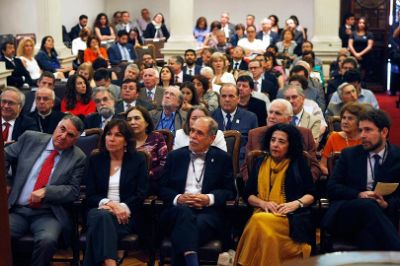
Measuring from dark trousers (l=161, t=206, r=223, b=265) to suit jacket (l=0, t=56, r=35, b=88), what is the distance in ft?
20.5

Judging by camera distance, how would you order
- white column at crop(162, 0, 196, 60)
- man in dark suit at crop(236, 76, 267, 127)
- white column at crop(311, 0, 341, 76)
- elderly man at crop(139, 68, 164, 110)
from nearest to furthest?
man in dark suit at crop(236, 76, 267, 127), elderly man at crop(139, 68, 164, 110), white column at crop(311, 0, 341, 76), white column at crop(162, 0, 196, 60)

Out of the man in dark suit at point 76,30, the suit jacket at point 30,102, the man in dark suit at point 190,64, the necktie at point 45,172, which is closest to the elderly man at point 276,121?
the necktie at point 45,172

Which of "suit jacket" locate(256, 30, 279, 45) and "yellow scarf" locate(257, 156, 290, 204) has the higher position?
"suit jacket" locate(256, 30, 279, 45)

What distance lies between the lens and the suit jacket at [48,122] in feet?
21.5

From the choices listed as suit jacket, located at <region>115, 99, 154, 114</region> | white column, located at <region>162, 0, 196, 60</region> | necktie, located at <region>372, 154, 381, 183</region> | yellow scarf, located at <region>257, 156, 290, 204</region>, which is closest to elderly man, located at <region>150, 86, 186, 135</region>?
suit jacket, located at <region>115, 99, 154, 114</region>

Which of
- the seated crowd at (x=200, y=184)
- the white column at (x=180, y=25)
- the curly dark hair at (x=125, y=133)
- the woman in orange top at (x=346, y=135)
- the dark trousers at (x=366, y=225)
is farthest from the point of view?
the white column at (x=180, y=25)

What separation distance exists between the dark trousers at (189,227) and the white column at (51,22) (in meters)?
9.37

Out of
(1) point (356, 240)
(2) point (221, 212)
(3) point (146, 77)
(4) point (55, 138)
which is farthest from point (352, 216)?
(3) point (146, 77)

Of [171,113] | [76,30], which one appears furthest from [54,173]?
[76,30]

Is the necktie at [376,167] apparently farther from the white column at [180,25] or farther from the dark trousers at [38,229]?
the white column at [180,25]

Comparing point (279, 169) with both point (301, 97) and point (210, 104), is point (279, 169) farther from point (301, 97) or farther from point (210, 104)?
point (210, 104)

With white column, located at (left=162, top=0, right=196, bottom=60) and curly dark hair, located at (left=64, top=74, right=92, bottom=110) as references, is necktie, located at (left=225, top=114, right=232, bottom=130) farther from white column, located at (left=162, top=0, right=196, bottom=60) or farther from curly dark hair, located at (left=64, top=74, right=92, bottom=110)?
white column, located at (left=162, top=0, right=196, bottom=60)

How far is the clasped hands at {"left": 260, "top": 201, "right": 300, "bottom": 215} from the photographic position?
5008mm

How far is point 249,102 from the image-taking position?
24.8 feet
